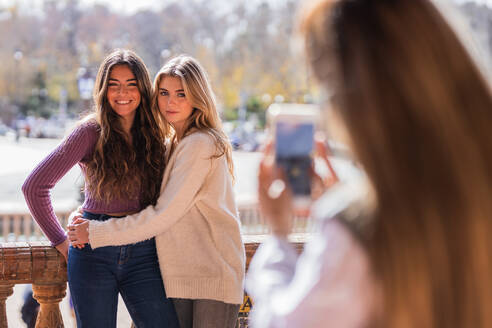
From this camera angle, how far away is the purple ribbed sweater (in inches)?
92.7

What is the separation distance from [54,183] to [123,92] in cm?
45

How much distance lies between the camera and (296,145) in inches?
47.4

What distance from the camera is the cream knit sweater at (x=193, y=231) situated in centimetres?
225

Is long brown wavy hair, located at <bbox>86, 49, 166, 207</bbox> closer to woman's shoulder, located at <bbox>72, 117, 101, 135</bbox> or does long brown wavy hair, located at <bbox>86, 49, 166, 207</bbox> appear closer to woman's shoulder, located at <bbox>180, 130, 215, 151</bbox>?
woman's shoulder, located at <bbox>72, 117, 101, 135</bbox>

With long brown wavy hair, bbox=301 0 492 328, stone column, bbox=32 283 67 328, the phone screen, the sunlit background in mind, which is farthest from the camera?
the sunlit background

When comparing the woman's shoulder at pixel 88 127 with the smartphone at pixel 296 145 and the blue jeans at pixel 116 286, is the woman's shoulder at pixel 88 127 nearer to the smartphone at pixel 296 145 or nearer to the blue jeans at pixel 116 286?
the blue jeans at pixel 116 286

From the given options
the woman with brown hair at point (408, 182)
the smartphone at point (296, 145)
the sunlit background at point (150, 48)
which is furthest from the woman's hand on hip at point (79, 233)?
the sunlit background at point (150, 48)

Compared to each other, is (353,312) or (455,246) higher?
(455,246)

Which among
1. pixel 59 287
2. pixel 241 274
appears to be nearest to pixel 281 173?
pixel 241 274

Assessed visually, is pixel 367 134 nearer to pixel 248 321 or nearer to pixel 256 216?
pixel 248 321

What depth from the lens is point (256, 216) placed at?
34.9 ft

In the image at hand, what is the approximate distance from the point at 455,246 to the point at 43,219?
1814mm

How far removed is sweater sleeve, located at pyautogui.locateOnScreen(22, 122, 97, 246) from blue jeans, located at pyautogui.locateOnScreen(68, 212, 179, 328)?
0.19m

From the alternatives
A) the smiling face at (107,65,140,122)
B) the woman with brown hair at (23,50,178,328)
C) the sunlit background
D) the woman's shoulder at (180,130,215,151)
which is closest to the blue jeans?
the woman with brown hair at (23,50,178,328)
